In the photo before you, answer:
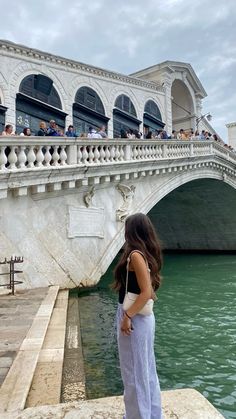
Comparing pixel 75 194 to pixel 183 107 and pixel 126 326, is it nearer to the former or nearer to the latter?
pixel 126 326

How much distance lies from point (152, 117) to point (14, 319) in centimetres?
1510

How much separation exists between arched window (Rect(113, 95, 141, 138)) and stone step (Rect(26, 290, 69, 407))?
12.1m

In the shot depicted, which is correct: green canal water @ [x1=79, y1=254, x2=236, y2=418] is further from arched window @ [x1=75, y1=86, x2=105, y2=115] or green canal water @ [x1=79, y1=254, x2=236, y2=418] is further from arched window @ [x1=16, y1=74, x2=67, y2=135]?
arched window @ [x1=75, y1=86, x2=105, y2=115]

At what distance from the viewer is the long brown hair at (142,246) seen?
247cm

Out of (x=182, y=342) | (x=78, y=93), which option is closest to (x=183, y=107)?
(x=78, y=93)

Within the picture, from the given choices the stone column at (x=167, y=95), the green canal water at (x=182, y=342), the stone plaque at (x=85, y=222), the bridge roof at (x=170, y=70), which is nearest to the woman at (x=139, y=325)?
the green canal water at (x=182, y=342)

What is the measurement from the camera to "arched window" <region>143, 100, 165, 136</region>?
60.4ft

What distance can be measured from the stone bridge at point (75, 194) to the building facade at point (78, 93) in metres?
3.25

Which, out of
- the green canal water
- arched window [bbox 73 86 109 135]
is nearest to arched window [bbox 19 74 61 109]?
arched window [bbox 73 86 109 135]

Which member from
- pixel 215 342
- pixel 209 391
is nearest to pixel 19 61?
pixel 215 342

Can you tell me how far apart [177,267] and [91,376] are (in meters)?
14.0

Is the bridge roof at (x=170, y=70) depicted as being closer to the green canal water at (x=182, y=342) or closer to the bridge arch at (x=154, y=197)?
the bridge arch at (x=154, y=197)

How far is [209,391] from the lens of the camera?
4.36m

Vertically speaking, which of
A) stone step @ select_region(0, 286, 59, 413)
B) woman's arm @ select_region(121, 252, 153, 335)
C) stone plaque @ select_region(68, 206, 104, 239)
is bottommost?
stone step @ select_region(0, 286, 59, 413)
